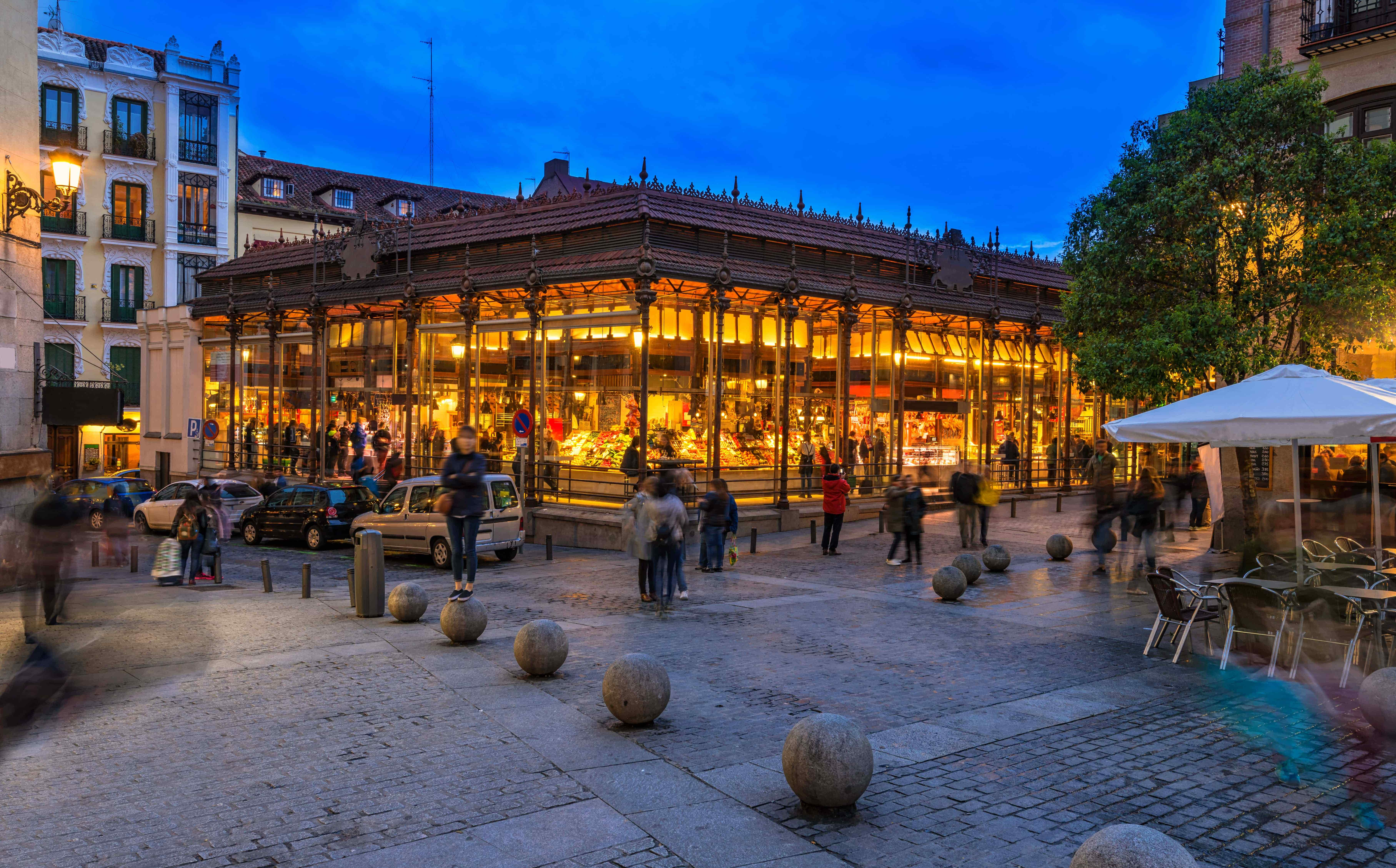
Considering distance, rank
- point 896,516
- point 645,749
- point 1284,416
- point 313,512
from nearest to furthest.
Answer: point 645,749
point 1284,416
point 896,516
point 313,512

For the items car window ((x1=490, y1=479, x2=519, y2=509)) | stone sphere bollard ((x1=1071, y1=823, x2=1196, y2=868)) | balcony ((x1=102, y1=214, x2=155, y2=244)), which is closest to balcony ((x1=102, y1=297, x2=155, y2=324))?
balcony ((x1=102, y1=214, x2=155, y2=244))

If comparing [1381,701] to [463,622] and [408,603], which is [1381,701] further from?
[408,603]

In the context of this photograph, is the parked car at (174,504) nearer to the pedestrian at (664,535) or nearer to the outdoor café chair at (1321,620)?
the pedestrian at (664,535)

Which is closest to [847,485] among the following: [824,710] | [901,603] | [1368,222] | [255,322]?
[901,603]

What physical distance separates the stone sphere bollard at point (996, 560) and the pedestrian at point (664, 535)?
237 inches

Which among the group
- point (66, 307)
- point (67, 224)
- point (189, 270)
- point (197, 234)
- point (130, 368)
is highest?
point (197, 234)

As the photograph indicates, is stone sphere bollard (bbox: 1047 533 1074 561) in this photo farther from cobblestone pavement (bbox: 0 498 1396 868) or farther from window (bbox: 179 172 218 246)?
window (bbox: 179 172 218 246)

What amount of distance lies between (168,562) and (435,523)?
482 centimetres

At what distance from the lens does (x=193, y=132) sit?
4606cm

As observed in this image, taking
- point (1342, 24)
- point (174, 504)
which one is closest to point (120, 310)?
point (174, 504)

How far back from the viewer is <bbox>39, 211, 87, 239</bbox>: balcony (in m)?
42.0

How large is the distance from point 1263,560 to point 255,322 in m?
35.6

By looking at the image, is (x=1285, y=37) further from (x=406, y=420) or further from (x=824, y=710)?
(x=406, y=420)

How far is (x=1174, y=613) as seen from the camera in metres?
10.2
